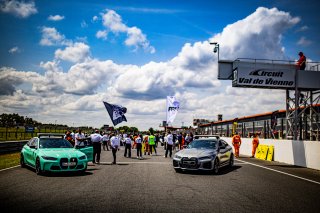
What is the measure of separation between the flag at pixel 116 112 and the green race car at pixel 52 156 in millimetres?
15191

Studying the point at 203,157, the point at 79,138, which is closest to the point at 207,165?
the point at 203,157

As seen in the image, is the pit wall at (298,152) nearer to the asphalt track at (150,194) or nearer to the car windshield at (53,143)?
the asphalt track at (150,194)

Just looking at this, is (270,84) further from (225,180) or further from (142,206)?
(142,206)

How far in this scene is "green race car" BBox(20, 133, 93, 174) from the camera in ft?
34.6

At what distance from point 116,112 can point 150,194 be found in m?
21.7

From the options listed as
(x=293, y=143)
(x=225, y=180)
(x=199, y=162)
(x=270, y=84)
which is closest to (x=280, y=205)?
(x=225, y=180)

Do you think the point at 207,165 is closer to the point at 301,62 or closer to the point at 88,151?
the point at 88,151

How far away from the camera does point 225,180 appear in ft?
33.5

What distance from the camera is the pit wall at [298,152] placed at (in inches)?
588

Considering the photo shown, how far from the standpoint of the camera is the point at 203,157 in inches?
461

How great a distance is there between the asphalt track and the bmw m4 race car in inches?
47.8

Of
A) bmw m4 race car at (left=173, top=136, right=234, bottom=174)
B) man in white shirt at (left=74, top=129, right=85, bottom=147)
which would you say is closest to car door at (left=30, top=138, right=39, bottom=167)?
man in white shirt at (left=74, top=129, right=85, bottom=147)

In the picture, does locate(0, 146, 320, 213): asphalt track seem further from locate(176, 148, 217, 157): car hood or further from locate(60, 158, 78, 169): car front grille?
locate(176, 148, 217, 157): car hood

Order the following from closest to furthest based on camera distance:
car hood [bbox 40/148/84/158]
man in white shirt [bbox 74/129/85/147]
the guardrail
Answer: car hood [bbox 40/148/84/158]
man in white shirt [bbox 74/129/85/147]
the guardrail
